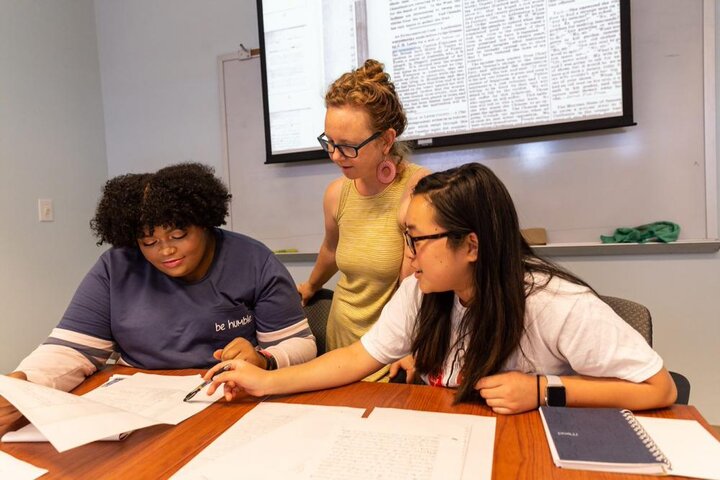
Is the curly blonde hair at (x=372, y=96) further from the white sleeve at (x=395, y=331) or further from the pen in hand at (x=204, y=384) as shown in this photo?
the pen in hand at (x=204, y=384)

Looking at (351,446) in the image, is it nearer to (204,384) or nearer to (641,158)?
(204,384)

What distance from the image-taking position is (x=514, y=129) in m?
1.87

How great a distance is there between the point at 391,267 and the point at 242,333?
1.51ft

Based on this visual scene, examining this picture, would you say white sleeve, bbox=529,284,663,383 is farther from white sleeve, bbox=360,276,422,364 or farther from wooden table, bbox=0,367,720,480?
white sleeve, bbox=360,276,422,364

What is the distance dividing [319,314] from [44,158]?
1.81 meters

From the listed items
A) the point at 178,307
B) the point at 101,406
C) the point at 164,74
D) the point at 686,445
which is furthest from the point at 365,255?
the point at 164,74

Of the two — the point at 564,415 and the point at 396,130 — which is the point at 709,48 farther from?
the point at 564,415

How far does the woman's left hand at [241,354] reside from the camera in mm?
987

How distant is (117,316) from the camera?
3.68 ft

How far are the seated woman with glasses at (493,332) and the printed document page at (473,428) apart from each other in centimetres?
6

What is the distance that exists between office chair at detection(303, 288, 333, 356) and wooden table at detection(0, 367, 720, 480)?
0.65m

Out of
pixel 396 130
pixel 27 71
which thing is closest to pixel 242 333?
pixel 396 130

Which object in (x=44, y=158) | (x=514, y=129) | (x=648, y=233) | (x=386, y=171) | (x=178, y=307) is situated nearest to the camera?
(x=178, y=307)

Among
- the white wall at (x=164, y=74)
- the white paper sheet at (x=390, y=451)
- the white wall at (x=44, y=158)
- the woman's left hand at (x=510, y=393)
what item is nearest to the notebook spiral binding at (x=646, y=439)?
the woman's left hand at (x=510, y=393)
